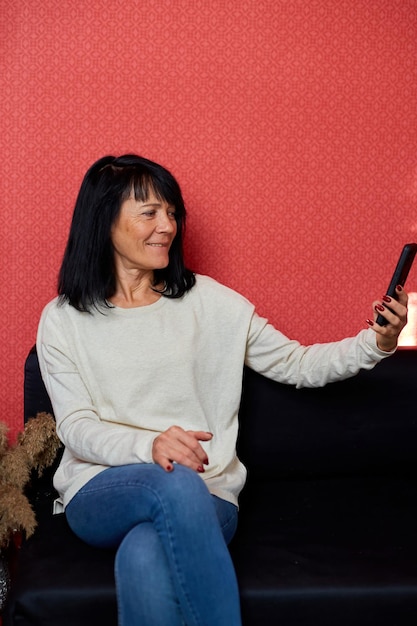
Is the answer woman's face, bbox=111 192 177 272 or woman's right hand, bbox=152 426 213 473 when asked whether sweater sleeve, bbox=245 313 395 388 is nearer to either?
woman's face, bbox=111 192 177 272

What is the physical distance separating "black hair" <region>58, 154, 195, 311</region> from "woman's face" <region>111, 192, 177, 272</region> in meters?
A: 0.02

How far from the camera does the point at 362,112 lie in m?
2.38

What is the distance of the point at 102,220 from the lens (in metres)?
1.96

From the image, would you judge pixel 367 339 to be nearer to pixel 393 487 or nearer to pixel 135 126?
pixel 393 487

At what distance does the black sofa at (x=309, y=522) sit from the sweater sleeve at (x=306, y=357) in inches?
4.6

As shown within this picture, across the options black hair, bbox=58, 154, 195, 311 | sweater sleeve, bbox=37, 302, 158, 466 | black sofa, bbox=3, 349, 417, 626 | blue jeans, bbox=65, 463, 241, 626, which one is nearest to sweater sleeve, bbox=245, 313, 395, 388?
black sofa, bbox=3, 349, 417, 626

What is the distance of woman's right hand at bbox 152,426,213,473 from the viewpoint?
156cm

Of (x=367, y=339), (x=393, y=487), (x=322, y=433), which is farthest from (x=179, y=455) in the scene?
(x=393, y=487)

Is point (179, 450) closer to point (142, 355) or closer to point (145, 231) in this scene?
point (142, 355)

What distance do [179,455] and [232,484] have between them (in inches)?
13.7

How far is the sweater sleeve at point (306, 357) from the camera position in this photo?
6.06 ft

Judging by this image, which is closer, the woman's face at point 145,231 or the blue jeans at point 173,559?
the blue jeans at point 173,559

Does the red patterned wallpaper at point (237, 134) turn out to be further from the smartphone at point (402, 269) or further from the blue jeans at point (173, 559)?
the blue jeans at point (173, 559)

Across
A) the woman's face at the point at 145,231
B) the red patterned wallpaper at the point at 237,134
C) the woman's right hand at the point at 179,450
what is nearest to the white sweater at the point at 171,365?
the woman's face at the point at 145,231
